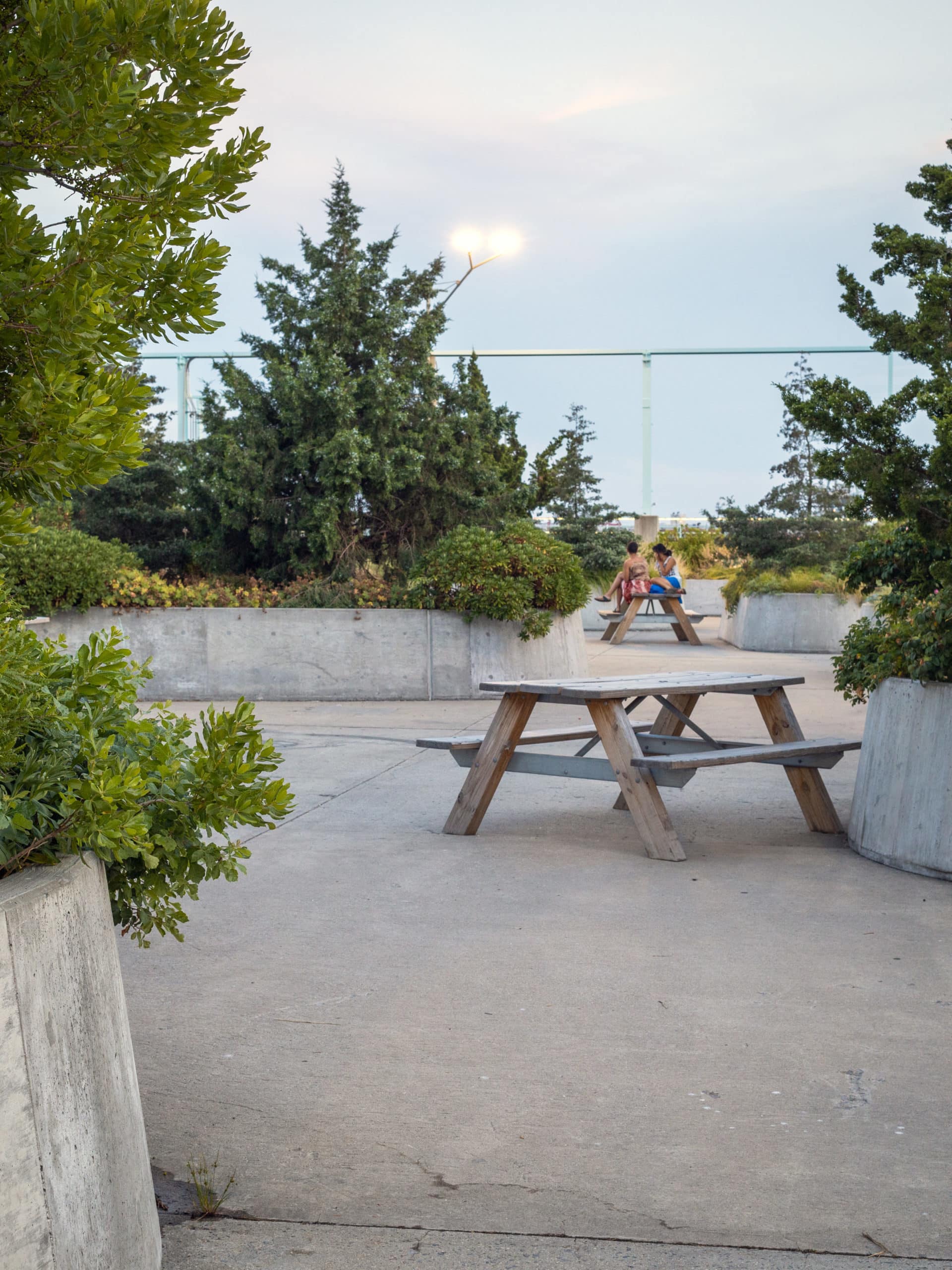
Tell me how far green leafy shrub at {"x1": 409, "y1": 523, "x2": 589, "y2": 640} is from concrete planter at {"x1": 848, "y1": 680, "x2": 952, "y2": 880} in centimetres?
592

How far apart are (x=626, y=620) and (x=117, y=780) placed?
1624 centimetres

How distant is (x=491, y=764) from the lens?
18.9ft

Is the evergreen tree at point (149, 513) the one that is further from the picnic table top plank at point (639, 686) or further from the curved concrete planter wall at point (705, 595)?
the curved concrete planter wall at point (705, 595)

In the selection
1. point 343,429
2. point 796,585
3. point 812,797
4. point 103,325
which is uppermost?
point 343,429

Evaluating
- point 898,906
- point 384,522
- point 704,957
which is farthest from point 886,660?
point 384,522

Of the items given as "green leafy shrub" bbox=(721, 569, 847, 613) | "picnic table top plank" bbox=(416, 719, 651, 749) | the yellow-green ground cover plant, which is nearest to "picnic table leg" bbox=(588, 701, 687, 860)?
"picnic table top plank" bbox=(416, 719, 651, 749)

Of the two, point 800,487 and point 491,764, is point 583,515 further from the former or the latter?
point 491,764

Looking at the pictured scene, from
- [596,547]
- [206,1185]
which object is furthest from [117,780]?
[596,547]

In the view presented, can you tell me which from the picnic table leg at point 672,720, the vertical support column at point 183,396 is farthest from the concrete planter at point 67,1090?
the vertical support column at point 183,396

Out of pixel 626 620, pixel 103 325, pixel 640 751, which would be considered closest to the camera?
pixel 103 325

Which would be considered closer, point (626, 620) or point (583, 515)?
point (626, 620)

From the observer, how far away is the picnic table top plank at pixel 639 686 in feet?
17.6

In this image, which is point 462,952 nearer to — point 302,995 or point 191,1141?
point 302,995

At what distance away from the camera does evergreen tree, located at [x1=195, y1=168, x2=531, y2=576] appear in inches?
473
